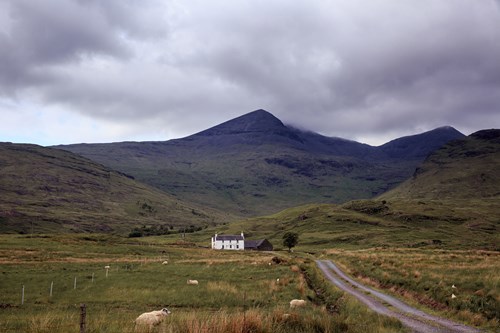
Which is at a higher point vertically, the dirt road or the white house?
the dirt road

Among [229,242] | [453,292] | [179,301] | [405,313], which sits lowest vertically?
[229,242]

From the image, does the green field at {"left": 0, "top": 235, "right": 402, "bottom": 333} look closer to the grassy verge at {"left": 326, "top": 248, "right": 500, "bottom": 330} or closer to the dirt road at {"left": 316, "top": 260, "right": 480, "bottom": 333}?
the dirt road at {"left": 316, "top": 260, "right": 480, "bottom": 333}

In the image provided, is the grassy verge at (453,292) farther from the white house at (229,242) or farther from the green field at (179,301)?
the white house at (229,242)

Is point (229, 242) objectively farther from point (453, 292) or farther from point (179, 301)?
point (453, 292)

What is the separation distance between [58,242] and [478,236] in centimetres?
17079

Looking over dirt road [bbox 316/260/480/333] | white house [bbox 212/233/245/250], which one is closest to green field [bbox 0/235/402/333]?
dirt road [bbox 316/260/480/333]

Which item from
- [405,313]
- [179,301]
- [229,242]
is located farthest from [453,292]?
[229,242]

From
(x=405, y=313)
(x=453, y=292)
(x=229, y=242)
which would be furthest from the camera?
(x=229, y=242)

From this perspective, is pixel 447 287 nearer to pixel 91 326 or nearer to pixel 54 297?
pixel 91 326

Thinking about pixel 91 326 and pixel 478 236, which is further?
pixel 478 236

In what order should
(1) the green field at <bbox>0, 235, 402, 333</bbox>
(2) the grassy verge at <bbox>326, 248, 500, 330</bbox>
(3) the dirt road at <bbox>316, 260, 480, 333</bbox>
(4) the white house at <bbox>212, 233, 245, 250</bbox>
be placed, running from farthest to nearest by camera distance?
(4) the white house at <bbox>212, 233, 245, 250</bbox> → (2) the grassy verge at <bbox>326, 248, 500, 330</bbox> → (3) the dirt road at <bbox>316, 260, 480, 333</bbox> → (1) the green field at <bbox>0, 235, 402, 333</bbox>

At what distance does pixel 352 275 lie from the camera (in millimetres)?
47875

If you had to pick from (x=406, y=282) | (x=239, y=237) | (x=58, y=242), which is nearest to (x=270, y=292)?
(x=406, y=282)

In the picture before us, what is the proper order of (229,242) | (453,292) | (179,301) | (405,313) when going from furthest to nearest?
1. (229,242)
2. (179,301)
3. (453,292)
4. (405,313)
